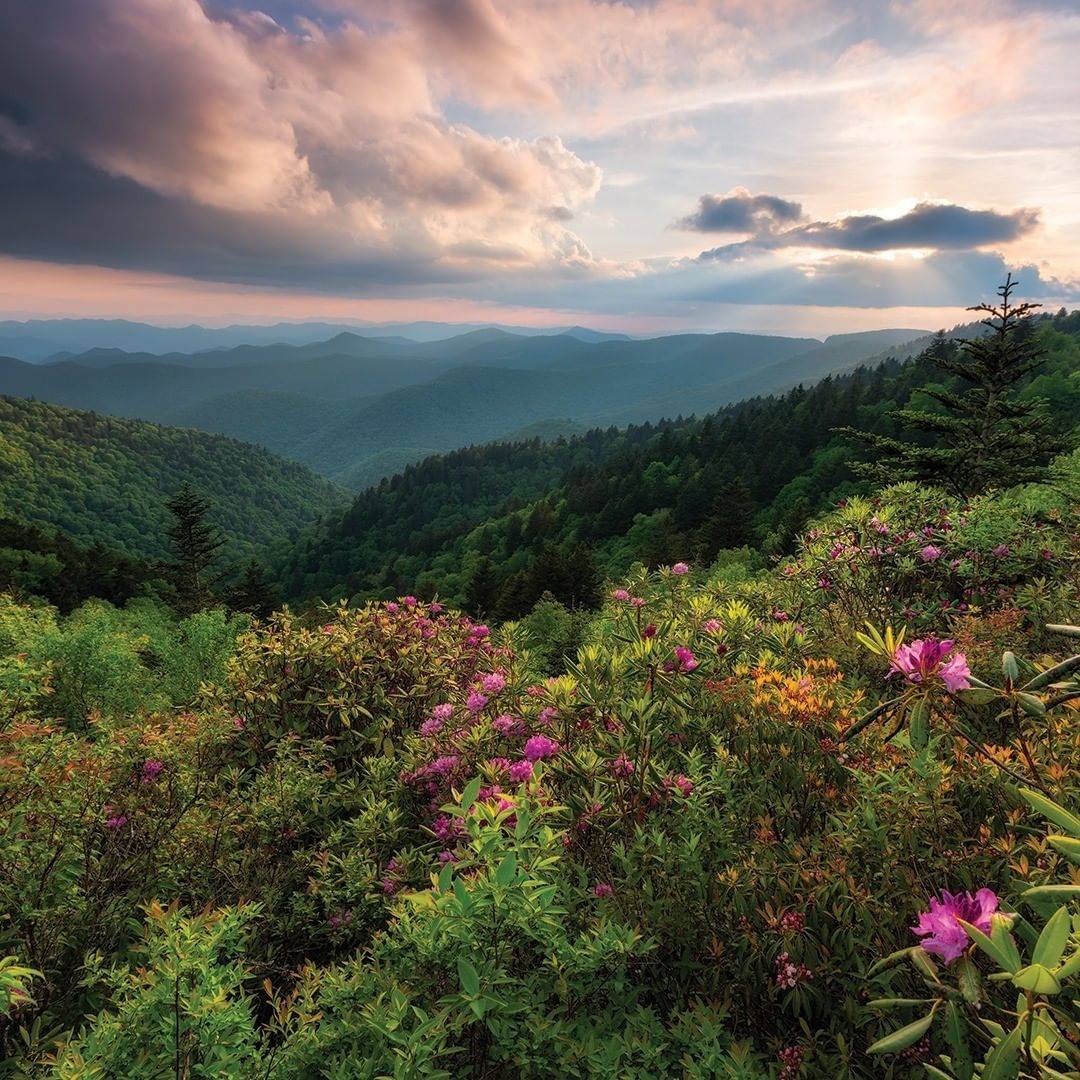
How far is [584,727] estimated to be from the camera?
4289 mm

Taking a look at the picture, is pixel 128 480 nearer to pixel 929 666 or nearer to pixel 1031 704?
pixel 929 666

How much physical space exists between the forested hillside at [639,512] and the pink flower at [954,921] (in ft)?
136

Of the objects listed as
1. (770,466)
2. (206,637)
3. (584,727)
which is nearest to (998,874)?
(584,727)

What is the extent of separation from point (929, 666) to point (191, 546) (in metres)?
57.2

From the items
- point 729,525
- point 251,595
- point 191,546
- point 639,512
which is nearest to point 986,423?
point 729,525

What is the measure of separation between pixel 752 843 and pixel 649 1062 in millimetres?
1110

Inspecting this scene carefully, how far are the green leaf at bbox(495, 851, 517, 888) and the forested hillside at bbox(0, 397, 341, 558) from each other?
118 metres

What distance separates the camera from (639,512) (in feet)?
292

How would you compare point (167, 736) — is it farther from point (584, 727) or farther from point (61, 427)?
point (61, 427)

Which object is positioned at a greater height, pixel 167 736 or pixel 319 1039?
pixel 319 1039

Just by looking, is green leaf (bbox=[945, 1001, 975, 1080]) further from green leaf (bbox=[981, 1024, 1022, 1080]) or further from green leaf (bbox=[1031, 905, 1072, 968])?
green leaf (bbox=[1031, 905, 1072, 968])

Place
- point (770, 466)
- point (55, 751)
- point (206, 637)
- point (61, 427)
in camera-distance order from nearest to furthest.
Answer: point (55, 751) < point (206, 637) < point (770, 466) < point (61, 427)

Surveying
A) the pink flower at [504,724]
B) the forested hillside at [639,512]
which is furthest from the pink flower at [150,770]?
the forested hillside at [639,512]

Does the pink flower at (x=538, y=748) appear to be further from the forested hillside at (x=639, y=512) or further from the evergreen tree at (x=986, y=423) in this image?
the forested hillside at (x=639, y=512)
